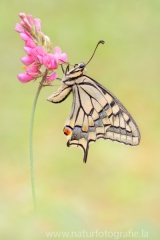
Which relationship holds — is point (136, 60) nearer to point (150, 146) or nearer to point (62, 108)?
point (62, 108)

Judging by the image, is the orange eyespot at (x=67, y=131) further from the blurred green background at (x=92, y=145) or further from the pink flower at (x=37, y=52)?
the pink flower at (x=37, y=52)

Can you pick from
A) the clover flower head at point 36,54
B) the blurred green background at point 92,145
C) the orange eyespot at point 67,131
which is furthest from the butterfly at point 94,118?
the clover flower head at point 36,54

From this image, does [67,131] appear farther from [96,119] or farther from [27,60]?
[27,60]

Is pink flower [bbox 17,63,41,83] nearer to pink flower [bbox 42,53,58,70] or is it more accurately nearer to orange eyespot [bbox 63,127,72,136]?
pink flower [bbox 42,53,58,70]

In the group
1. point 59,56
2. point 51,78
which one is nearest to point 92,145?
point 59,56

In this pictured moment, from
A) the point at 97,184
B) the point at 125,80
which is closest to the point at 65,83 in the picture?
the point at 97,184

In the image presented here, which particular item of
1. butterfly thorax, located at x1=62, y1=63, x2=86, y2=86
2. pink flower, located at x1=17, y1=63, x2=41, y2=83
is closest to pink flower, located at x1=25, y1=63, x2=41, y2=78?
pink flower, located at x1=17, y1=63, x2=41, y2=83
